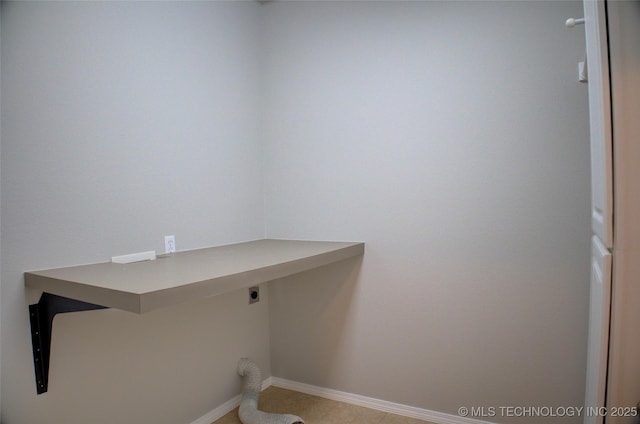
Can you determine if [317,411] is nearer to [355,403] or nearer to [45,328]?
[355,403]

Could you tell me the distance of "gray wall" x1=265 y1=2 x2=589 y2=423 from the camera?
72.7 inches

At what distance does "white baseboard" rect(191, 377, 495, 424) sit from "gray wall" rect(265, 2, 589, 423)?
0.04 m

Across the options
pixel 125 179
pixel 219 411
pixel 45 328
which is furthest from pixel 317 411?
pixel 125 179

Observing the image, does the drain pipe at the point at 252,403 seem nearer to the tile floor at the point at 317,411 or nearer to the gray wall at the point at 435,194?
the tile floor at the point at 317,411

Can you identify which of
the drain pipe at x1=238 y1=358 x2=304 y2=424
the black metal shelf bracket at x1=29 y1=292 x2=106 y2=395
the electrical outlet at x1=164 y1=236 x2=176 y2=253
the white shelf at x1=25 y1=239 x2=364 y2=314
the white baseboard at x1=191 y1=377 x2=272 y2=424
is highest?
the electrical outlet at x1=164 y1=236 x2=176 y2=253

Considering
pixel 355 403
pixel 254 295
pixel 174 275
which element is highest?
pixel 174 275

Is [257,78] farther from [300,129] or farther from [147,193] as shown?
[147,193]

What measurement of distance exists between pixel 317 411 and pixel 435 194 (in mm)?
1355

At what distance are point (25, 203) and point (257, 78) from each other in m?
1.54

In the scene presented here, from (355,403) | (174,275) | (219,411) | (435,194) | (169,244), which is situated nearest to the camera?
(174,275)

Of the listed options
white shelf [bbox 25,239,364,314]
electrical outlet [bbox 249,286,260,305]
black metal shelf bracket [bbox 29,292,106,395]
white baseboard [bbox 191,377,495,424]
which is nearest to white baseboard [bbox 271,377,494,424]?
white baseboard [bbox 191,377,495,424]

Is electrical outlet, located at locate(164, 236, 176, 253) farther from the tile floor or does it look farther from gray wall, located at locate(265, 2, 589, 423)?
the tile floor

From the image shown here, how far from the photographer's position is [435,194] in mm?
2092

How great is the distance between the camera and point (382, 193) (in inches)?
87.9
